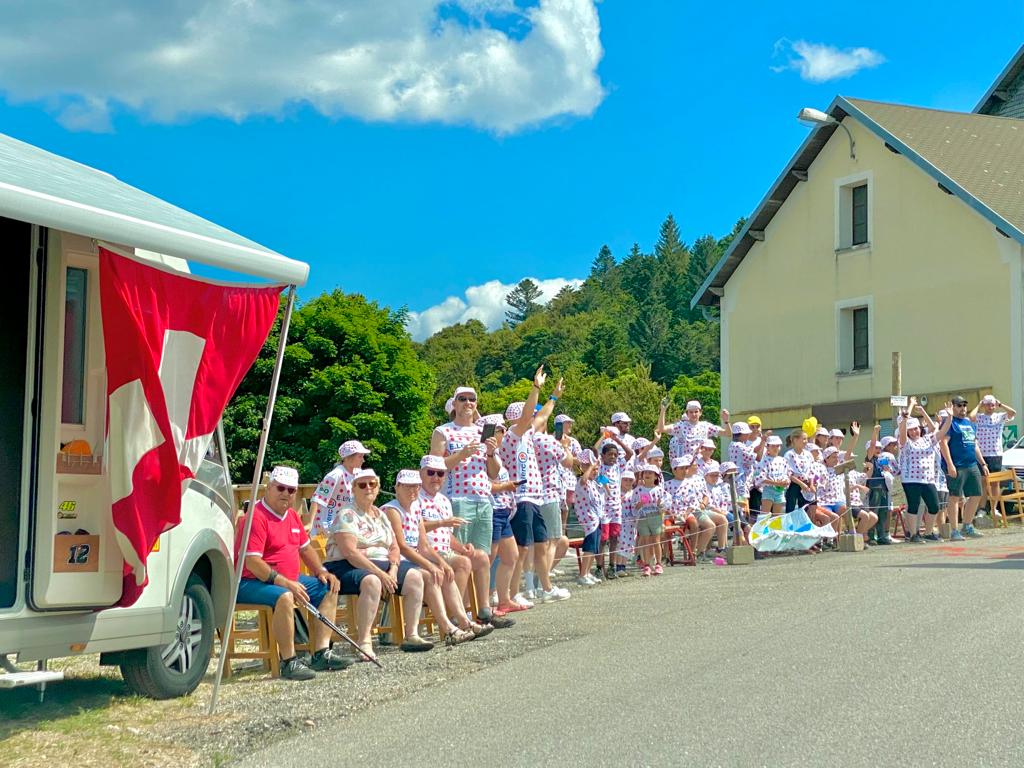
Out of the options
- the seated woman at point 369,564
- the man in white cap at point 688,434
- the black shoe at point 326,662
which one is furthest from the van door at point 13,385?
the man in white cap at point 688,434

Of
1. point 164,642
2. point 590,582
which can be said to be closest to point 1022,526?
point 590,582

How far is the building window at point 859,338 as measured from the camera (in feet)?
119

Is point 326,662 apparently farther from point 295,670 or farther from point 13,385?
point 13,385

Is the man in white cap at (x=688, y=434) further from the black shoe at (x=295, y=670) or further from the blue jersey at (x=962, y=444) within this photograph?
the black shoe at (x=295, y=670)

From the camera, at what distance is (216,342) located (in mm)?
8664

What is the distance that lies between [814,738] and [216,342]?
399 cm

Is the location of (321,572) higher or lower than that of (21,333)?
lower

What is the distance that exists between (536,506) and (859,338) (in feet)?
76.7

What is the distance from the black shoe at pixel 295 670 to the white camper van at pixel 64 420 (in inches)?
63.8

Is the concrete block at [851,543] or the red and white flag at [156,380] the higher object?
the red and white flag at [156,380]

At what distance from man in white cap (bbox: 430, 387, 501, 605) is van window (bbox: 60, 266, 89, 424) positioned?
5.20 metres

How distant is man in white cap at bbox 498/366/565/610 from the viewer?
14.3 m

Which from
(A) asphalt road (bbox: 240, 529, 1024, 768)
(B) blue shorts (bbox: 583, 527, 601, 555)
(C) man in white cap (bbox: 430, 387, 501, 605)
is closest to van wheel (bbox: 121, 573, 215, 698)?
(A) asphalt road (bbox: 240, 529, 1024, 768)

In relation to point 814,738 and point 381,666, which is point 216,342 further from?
point 814,738
